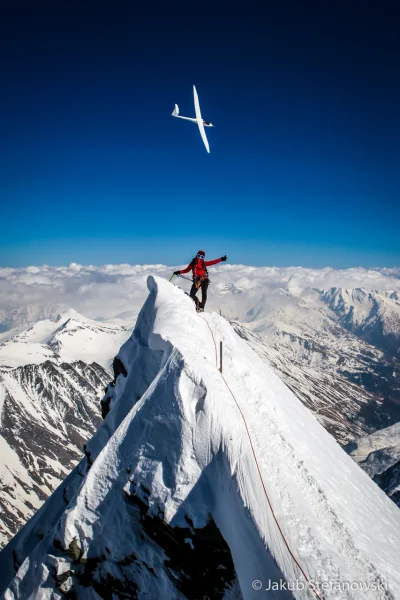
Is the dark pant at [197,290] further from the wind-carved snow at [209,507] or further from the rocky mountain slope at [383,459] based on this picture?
the rocky mountain slope at [383,459]

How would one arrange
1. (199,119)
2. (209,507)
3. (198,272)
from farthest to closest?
1. (199,119)
2. (198,272)
3. (209,507)

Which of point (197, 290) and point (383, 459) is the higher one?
point (197, 290)

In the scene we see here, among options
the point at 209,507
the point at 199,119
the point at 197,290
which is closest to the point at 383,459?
the point at 197,290

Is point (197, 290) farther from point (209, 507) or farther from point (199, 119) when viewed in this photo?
point (199, 119)

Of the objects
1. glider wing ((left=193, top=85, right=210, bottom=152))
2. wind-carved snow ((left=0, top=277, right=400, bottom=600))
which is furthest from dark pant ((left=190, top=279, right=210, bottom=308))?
glider wing ((left=193, top=85, right=210, bottom=152))

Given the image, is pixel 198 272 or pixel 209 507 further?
pixel 198 272

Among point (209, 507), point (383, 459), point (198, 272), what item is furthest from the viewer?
point (383, 459)

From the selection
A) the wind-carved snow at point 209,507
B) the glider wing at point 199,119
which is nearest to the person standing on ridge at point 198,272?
the wind-carved snow at point 209,507

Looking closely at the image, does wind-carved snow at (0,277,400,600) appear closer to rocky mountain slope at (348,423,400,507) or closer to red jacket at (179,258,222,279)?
red jacket at (179,258,222,279)

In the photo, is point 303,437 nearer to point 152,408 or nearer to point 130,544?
point 152,408
